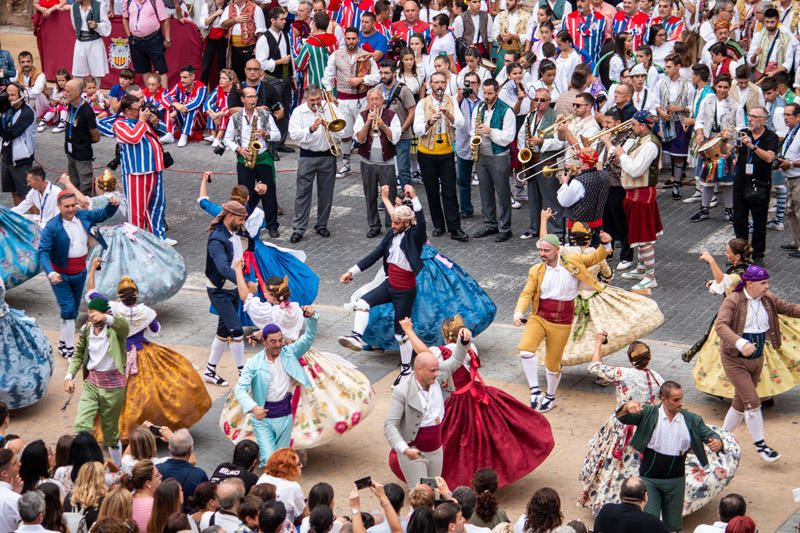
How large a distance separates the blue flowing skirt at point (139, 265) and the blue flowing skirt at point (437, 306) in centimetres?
242

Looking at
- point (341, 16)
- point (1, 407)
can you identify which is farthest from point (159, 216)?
point (1, 407)

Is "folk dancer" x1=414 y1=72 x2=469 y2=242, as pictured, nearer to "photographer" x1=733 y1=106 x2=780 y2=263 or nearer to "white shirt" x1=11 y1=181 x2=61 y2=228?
"photographer" x1=733 y1=106 x2=780 y2=263

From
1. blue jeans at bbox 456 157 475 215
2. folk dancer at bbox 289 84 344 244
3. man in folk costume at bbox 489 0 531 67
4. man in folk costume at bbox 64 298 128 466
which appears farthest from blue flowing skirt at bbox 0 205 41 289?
man in folk costume at bbox 489 0 531 67

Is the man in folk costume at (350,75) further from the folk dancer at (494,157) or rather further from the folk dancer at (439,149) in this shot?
the folk dancer at (494,157)

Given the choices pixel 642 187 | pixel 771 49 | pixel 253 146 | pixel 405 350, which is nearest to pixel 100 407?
pixel 405 350

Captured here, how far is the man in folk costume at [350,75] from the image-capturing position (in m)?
19.8

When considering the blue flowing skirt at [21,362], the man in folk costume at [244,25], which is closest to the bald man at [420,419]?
the blue flowing skirt at [21,362]

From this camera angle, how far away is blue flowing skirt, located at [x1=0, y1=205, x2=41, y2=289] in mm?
15758

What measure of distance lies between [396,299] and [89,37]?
439 inches

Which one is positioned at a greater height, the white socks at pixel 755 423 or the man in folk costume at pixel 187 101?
the man in folk costume at pixel 187 101

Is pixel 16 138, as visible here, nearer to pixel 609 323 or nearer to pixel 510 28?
pixel 510 28

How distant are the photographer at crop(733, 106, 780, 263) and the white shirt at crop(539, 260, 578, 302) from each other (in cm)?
402

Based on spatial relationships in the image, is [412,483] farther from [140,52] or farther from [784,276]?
[140,52]

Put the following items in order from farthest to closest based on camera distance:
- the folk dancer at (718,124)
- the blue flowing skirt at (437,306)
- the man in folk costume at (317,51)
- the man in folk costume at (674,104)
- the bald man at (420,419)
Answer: the man in folk costume at (317,51)
the man in folk costume at (674,104)
the folk dancer at (718,124)
the blue flowing skirt at (437,306)
the bald man at (420,419)
